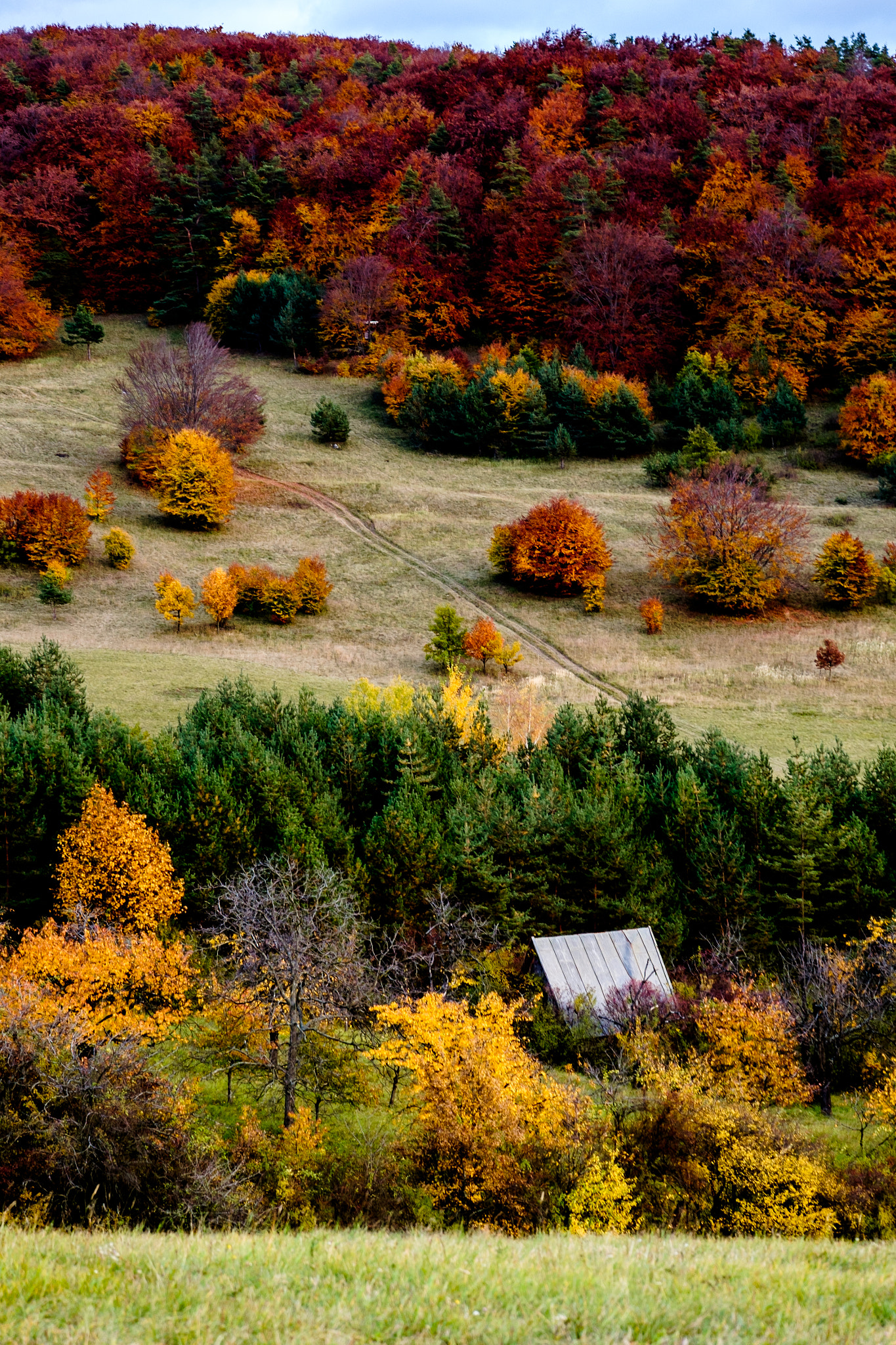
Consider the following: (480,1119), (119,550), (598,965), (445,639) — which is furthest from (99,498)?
(480,1119)

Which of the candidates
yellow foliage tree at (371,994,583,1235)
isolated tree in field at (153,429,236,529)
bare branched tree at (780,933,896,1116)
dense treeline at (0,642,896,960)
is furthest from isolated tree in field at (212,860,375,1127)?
isolated tree in field at (153,429,236,529)

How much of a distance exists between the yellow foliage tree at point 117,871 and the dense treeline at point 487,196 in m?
61.5

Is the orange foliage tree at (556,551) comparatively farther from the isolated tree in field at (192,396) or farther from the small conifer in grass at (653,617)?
the isolated tree in field at (192,396)

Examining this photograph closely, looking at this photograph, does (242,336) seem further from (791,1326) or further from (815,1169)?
(791,1326)

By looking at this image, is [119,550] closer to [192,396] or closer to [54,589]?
[54,589]

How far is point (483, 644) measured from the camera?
46781mm

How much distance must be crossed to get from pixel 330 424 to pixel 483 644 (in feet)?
104

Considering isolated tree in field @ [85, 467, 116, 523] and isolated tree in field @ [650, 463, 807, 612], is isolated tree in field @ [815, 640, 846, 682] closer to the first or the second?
isolated tree in field @ [650, 463, 807, 612]

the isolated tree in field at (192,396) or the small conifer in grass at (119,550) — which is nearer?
the small conifer in grass at (119,550)

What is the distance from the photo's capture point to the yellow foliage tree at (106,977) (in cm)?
2158

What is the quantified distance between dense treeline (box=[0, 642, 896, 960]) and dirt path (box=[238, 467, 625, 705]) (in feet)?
37.5

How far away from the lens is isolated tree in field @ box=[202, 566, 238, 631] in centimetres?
4922

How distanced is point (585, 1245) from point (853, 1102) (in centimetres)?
1790

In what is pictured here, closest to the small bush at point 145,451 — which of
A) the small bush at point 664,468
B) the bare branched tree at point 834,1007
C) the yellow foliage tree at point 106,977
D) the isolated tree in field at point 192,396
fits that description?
the isolated tree in field at point 192,396
